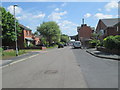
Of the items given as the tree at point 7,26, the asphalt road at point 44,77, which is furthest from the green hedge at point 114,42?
the tree at point 7,26

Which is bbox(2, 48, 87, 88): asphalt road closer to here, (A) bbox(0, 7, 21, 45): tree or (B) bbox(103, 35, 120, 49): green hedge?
(B) bbox(103, 35, 120, 49): green hedge

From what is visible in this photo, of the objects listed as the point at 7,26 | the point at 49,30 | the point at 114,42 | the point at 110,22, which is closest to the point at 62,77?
the point at 114,42

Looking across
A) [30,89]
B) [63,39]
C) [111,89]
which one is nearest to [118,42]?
[111,89]

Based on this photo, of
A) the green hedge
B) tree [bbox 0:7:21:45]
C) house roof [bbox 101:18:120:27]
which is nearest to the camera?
the green hedge

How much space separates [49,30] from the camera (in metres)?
53.4

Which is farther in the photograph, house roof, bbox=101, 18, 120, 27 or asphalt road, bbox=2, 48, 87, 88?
house roof, bbox=101, 18, 120, 27

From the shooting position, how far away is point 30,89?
214 inches

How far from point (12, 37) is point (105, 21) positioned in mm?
27730

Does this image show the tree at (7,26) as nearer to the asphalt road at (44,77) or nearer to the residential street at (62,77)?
the residential street at (62,77)

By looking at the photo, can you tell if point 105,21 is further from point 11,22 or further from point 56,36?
point 11,22

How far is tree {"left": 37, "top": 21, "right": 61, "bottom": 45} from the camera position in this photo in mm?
53625

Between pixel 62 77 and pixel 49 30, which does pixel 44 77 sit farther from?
pixel 49 30

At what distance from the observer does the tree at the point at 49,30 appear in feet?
176

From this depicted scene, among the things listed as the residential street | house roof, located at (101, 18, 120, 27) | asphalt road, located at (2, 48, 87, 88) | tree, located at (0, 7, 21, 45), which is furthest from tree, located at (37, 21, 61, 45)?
asphalt road, located at (2, 48, 87, 88)
